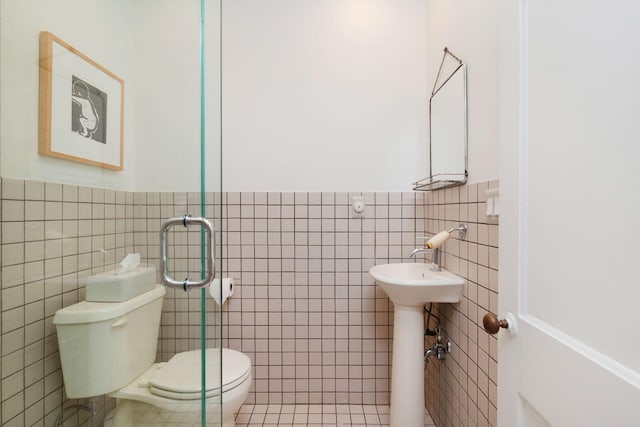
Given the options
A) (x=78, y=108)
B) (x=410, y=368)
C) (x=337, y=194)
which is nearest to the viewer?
(x=78, y=108)

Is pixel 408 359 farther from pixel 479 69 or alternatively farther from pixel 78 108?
pixel 78 108

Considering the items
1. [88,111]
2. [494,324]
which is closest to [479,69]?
[494,324]

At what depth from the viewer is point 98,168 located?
995 mm

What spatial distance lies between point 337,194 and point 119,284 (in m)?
1.18

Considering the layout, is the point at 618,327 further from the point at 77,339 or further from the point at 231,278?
the point at 231,278

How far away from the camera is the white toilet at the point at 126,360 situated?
90 cm

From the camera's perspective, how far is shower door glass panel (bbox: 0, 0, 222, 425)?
82 cm

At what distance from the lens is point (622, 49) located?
43 cm

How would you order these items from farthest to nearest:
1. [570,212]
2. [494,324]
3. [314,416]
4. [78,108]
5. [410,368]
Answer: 1. [314,416]
2. [410,368]
3. [78,108]
4. [494,324]
5. [570,212]

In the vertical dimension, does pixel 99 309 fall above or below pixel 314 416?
above

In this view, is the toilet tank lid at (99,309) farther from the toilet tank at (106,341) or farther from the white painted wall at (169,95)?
the white painted wall at (169,95)

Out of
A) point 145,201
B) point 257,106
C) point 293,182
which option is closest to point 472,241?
point 293,182

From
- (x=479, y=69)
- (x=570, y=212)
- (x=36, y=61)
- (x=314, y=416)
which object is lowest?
(x=314, y=416)

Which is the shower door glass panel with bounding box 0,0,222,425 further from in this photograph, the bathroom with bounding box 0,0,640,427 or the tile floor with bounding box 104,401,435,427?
the tile floor with bounding box 104,401,435,427
